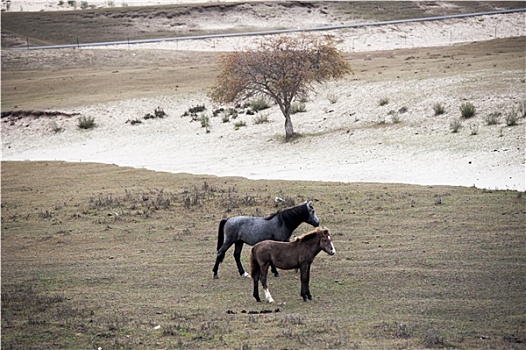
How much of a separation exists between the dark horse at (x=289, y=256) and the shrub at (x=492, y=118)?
2291 cm

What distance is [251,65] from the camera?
3897cm

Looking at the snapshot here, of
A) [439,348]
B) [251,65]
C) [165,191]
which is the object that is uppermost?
[251,65]

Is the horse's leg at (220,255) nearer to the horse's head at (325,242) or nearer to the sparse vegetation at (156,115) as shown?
the horse's head at (325,242)

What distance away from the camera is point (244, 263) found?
1672cm

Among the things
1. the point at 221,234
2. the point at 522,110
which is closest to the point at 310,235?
the point at 221,234

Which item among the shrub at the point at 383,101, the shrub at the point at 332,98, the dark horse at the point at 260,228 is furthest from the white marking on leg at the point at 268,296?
the shrub at the point at 332,98

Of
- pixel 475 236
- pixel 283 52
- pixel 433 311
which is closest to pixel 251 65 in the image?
pixel 283 52

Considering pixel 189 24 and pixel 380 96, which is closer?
pixel 380 96

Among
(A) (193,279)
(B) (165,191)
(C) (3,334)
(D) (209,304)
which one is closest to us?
(C) (3,334)

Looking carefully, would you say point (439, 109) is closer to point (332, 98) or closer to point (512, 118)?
point (512, 118)

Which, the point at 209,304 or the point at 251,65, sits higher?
the point at 251,65

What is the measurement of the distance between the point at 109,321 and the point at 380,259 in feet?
22.0

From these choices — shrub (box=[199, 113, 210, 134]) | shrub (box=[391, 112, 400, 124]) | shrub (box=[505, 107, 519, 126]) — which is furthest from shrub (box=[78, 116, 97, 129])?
shrub (box=[505, 107, 519, 126])

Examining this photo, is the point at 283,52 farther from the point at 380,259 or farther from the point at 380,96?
the point at 380,259
